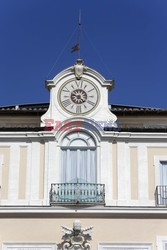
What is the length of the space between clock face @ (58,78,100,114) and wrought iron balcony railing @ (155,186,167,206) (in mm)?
5327

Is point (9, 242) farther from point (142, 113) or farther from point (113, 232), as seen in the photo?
point (142, 113)

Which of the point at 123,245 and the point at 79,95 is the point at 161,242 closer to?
the point at 123,245

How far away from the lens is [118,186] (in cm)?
2825

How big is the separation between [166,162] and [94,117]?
424cm

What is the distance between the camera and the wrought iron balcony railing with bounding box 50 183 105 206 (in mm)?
27578

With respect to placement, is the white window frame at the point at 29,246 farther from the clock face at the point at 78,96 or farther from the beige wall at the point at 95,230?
the clock face at the point at 78,96

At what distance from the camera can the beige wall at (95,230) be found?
88.3ft

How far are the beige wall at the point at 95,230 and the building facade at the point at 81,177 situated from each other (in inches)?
1.8

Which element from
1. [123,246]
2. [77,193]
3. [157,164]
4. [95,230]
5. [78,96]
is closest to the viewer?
[123,246]

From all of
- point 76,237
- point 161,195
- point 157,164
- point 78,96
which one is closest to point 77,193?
point 76,237

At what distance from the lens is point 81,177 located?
28484mm

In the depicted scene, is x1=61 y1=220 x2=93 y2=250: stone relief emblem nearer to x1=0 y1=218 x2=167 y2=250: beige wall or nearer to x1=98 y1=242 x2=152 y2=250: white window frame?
x1=0 y1=218 x2=167 y2=250: beige wall

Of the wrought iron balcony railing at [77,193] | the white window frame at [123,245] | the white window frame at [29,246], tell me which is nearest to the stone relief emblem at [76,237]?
the white window frame at [29,246]

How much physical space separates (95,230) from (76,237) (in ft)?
3.07
